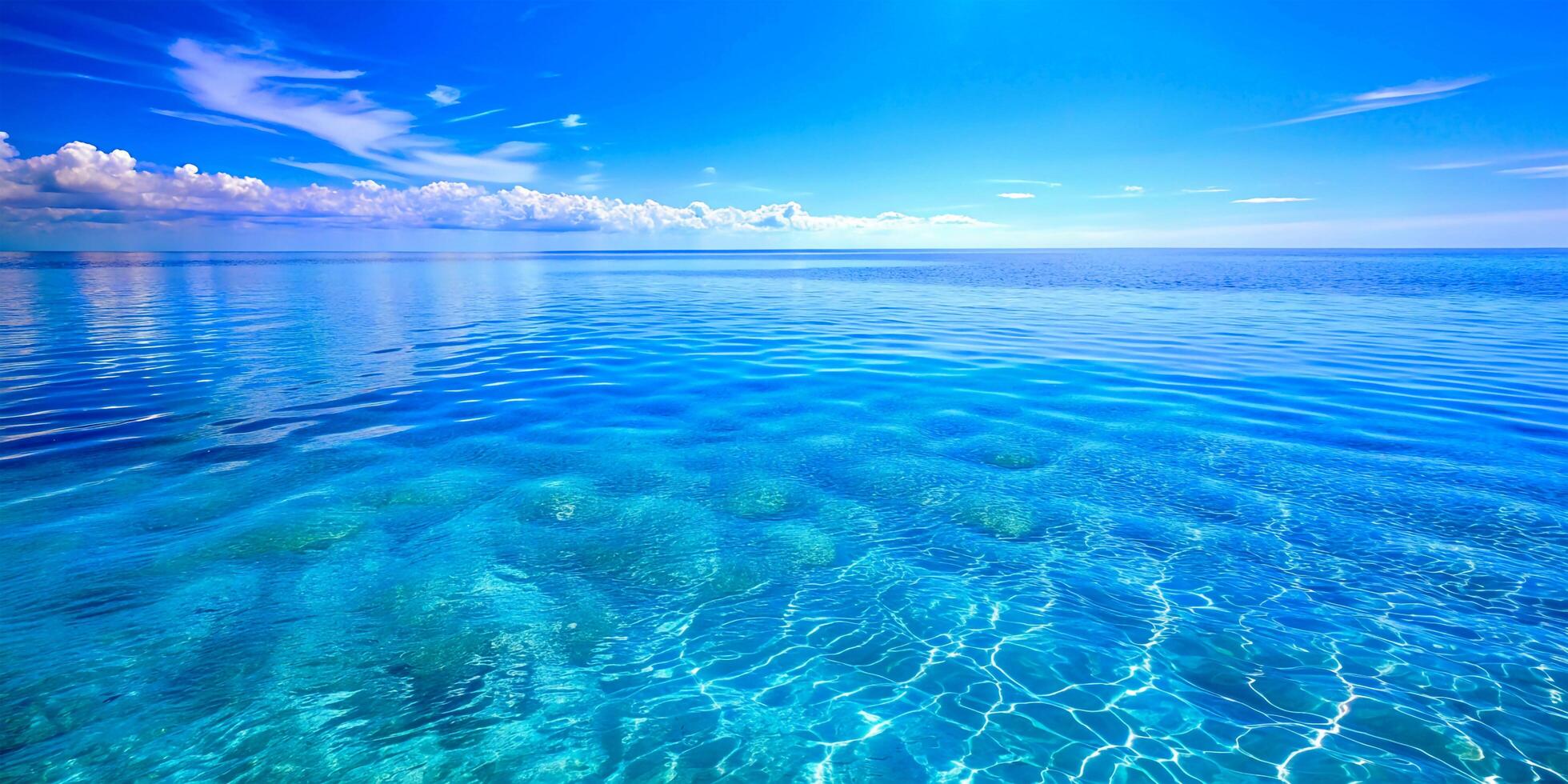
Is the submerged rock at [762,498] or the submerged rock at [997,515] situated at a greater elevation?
the submerged rock at [997,515]

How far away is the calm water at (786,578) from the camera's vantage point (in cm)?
529

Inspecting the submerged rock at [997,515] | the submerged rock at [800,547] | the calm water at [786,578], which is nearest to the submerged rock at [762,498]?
the calm water at [786,578]

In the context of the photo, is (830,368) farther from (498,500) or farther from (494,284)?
(494,284)

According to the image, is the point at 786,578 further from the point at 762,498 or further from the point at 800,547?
the point at 762,498

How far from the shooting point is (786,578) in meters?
7.87

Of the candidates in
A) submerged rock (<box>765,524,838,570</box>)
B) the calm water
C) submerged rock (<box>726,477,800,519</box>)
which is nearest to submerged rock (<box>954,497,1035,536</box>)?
the calm water

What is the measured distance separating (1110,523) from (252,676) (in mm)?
9757

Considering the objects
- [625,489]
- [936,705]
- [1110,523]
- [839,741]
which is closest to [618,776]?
[839,741]

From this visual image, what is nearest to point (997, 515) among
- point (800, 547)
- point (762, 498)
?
point (800, 547)

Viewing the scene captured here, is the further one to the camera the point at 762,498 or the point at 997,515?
the point at 762,498

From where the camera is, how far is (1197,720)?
18.1ft

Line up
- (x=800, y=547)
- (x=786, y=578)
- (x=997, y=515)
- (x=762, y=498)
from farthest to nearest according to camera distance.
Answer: (x=762, y=498) → (x=997, y=515) → (x=800, y=547) → (x=786, y=578)

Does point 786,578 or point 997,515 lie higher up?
point 997,515

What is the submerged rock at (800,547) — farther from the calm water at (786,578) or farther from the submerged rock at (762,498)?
the submerged rock at (762,498)
